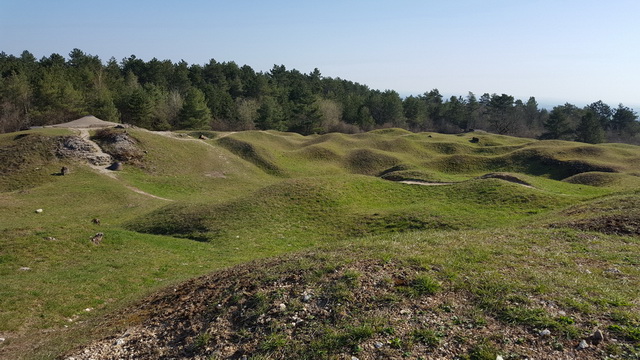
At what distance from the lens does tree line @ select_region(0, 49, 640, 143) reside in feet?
253

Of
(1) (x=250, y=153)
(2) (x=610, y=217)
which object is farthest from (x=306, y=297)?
(1) (x=250, y=153)

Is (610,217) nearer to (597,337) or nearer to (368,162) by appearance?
(597,337)

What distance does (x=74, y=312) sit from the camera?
13.4 metres

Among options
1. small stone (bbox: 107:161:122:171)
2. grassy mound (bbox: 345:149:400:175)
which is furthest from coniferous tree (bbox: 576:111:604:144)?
small stone (bbox: 107:161:122:171)

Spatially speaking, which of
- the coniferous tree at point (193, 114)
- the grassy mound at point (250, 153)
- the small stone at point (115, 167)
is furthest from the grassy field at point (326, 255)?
the coniferous tree at point (193, 114)

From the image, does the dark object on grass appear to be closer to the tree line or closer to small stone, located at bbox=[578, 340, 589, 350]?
small stone, located at bbox=[578, 340, 589, 350]

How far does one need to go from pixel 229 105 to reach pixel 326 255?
95.8 meters

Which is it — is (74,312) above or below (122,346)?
below

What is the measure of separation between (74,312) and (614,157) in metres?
65.6

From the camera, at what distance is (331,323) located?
8039 mm

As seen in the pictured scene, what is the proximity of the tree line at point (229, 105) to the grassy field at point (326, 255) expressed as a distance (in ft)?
127

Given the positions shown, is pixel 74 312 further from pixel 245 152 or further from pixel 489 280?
pixel 245 152

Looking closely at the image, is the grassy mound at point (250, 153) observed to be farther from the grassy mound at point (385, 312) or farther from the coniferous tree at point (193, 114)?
the grassy mound at point (385, 312)

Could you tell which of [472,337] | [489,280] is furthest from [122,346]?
[489,280]
